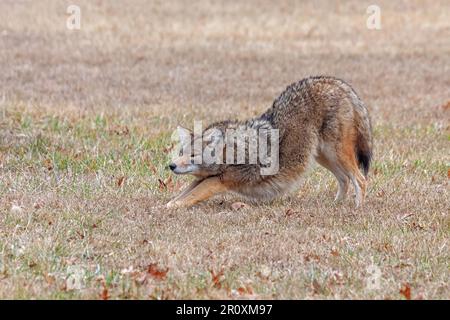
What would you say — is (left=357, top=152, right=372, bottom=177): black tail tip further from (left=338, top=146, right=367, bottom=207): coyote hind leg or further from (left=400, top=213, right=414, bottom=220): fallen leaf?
(left=400, top=213, right=414, bottom=220): fallen leaf

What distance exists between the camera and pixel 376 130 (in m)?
12.6

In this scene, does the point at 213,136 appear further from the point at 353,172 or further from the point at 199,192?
the point at 353,172

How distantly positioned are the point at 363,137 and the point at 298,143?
68 cm

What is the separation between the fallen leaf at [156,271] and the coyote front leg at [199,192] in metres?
1.88

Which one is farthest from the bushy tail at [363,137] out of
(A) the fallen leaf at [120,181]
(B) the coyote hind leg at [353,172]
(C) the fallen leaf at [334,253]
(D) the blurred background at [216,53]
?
(D) the blurred background at [216,53]

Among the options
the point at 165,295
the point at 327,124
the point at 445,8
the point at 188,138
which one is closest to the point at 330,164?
the point at 327,124

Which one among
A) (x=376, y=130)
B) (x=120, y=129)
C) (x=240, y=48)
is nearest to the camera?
(x=120, y=129)

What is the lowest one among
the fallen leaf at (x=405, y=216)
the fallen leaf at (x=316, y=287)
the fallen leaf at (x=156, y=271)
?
the fallen leaf at (x=405, y=216)

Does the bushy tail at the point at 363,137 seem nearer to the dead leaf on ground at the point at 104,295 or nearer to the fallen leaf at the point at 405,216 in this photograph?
the fallen leaf at the point at 405,216

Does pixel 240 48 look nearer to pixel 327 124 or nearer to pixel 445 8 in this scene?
pixel 445 8

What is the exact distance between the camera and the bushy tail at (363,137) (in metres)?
8.92

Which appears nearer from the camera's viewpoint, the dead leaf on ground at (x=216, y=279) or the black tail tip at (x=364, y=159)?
the dead leaf on ground at (x=216, y=279)

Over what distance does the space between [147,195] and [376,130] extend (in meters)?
4.75

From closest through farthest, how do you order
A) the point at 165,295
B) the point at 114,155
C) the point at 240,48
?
the point at 165,295 < the point at 114,155 < the point at 240,48
